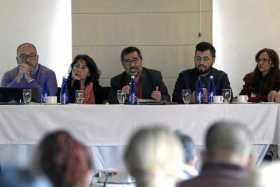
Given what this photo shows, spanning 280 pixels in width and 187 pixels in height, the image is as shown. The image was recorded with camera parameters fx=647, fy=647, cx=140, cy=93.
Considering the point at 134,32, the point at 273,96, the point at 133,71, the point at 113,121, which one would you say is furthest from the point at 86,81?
the point at 273,96

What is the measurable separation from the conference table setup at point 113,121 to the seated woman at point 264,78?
0.75 m

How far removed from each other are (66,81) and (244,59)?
208 centimetres

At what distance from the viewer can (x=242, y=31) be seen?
6383 mm

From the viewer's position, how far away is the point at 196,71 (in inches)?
217

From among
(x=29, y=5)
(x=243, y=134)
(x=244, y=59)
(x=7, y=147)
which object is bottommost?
(x=7, y=147)

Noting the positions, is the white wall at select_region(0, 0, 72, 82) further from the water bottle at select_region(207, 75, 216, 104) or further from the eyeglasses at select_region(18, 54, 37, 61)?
the water bottle at select_region(207, 75, 216, 104)

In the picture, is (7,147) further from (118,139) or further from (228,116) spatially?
(228,116)

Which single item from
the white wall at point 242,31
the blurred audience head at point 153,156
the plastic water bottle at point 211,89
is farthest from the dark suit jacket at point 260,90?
the blurred audience head at point 153,156

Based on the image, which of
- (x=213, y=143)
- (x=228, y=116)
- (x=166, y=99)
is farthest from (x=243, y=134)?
(x=166, y=99)

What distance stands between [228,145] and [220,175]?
85 millimetres

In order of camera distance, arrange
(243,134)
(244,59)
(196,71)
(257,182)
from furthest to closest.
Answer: (244,59)
(196,71)
(243,134)
(257,182)

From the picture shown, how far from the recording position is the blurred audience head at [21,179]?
Answer: 1.50 metres

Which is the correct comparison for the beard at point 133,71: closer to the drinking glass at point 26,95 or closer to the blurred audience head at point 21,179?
the drinking glass at point 26,95

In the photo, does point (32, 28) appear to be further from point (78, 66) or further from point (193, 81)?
point (193, 81)
